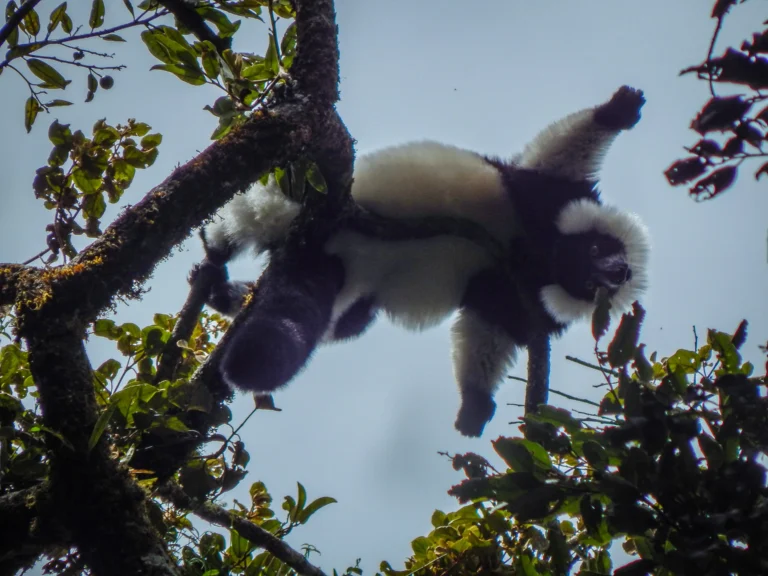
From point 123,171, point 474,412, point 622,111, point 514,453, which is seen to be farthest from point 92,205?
point 622,111

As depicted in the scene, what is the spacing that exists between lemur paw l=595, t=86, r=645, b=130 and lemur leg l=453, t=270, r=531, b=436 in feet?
4.91

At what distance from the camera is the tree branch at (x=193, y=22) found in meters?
3.53

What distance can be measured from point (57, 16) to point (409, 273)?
2600 millimetres

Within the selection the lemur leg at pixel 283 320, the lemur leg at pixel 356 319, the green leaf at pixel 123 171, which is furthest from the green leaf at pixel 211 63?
the lemur leg at pixel 356 319

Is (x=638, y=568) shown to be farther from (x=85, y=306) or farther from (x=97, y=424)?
(x=85, y=306)

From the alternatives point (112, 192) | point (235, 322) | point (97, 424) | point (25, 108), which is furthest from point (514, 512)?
point (25, 108)

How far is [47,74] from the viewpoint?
3438mm

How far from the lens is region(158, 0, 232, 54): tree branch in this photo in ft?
11.6

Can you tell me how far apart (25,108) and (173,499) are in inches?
90.2

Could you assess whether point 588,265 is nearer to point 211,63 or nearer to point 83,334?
point 211,63

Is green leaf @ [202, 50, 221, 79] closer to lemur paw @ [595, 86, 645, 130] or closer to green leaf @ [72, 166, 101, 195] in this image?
green leaf @ [72, 166, 101, 195]

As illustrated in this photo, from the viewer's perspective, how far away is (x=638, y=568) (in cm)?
171

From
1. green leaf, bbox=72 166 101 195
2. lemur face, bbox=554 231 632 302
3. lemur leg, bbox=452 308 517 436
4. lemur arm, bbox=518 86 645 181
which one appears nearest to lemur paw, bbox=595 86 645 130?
lemur arm, bbox=518 86 645 181

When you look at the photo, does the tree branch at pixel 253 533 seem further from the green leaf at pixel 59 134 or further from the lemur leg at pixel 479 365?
the lemur leg at pixel 479 365
